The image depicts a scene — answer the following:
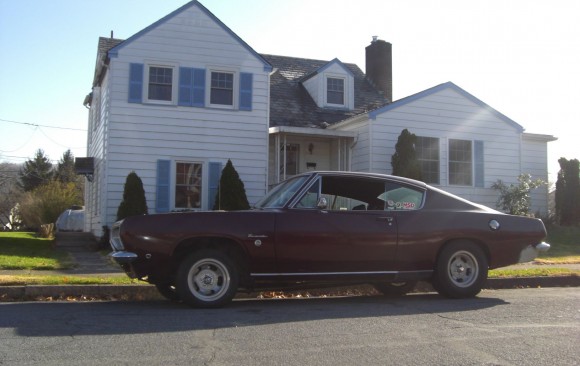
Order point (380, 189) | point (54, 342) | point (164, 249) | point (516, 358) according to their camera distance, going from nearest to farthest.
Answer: point (516, 358) < point (54, 342) < point (164, 249) < point (380, 189)

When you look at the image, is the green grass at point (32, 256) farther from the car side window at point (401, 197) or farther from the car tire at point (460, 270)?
the car tire at point (460, 270)

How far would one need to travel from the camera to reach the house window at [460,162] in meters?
18.0

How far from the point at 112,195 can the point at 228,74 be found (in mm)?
4763

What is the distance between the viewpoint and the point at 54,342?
15.8 feet

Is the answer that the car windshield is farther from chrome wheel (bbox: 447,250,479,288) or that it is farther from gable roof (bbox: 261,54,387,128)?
gable roof (bbox: 261,54,387,128)

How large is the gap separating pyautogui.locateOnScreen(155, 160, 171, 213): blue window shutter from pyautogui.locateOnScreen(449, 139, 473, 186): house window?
8.50 m

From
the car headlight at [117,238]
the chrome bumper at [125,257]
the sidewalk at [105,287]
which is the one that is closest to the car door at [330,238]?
the chrome bumper at [125,257]

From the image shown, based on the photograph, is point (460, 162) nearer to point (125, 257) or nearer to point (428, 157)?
point (428, 157)

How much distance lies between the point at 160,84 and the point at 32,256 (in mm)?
5874

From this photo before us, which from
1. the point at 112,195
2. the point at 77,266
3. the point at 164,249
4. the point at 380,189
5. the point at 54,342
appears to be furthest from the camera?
the point at 112,195

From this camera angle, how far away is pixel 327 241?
6793mm

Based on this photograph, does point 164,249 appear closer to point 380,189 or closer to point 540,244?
point 380,189

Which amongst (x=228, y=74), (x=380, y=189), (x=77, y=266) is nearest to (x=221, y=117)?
(x=228, y=74)

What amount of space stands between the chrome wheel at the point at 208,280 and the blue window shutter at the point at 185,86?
10.5 metres
